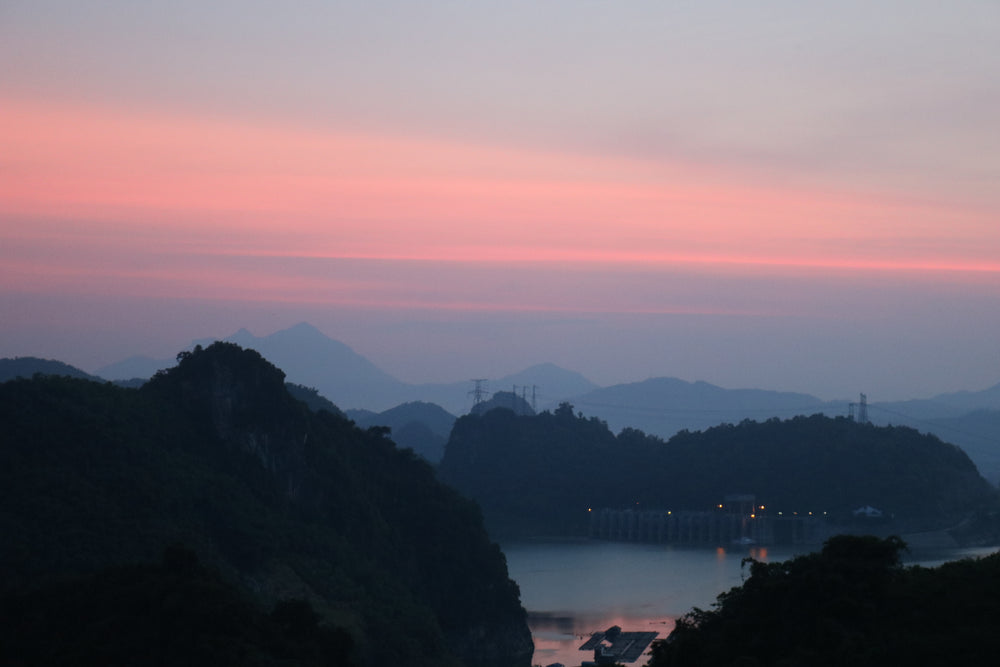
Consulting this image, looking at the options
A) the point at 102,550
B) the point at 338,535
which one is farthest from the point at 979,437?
the point at 102,550

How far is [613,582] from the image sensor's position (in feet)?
163

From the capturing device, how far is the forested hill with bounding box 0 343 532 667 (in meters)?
26.1

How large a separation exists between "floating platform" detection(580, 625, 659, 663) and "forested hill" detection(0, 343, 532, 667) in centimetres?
223

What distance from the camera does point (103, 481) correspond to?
92.7ft

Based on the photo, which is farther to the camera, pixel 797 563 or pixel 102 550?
pixel 102 550

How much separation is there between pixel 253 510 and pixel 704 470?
47982mm

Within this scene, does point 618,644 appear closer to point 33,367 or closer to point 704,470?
point 704,470

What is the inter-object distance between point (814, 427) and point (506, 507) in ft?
68.3

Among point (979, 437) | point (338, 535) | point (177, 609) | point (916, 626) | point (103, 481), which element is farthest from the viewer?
point (979, 437)

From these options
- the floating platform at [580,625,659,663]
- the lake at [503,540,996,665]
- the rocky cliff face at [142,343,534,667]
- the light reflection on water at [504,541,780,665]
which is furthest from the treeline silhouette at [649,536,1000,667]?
the rocky cliff face at [142,343,534,667]

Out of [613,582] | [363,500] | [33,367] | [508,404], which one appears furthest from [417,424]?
[363,500]

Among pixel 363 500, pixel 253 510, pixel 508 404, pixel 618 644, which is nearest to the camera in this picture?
pixel 253 510

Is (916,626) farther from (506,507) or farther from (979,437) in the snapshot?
(979,437)

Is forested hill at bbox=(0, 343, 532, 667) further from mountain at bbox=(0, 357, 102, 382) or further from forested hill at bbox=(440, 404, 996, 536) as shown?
mountain at bbox=(0, 357, 102, 382)
